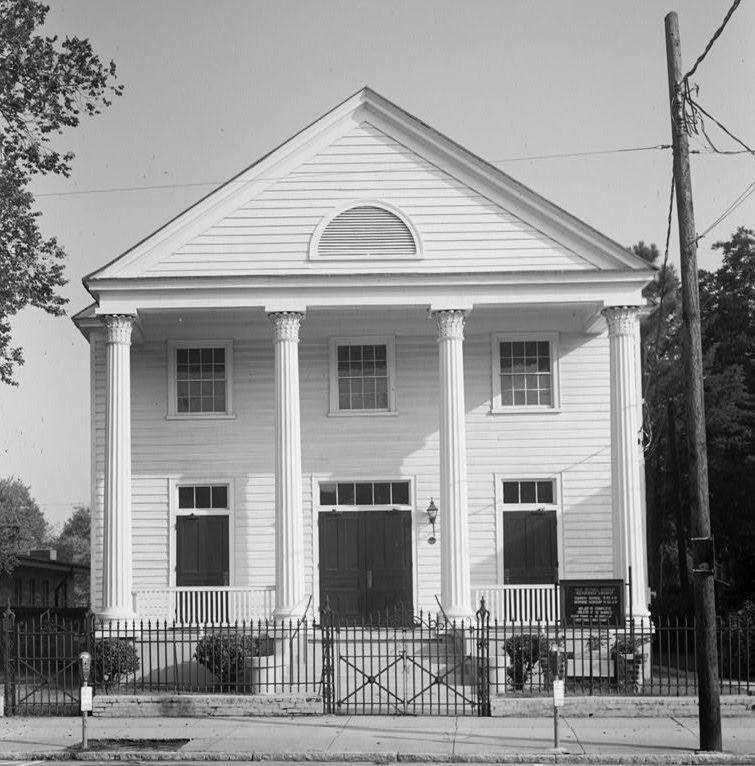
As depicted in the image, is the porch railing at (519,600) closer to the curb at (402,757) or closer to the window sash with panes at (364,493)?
the window sash with panes at (364,493)

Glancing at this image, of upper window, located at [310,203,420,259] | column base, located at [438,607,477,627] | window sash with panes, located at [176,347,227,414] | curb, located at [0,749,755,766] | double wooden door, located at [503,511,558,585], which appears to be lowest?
curb, located at [0,749,755,766]

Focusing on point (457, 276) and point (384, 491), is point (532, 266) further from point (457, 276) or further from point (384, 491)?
point (384, 491)

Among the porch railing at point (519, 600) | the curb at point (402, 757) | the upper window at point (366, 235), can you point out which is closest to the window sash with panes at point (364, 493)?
the porch railing at point (519, 600)

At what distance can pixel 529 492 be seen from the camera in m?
29.5

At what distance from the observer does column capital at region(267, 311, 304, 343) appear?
26859 mm

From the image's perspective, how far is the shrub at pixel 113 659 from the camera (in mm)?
23156

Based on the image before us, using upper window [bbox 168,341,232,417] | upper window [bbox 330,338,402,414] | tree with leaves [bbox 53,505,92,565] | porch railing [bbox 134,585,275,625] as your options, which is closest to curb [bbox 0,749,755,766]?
porch railing [bbox 134,585,275,625]

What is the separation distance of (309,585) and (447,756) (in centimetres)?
1239

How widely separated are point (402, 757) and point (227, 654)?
22.7ft

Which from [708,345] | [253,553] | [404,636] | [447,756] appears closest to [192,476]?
[253,553]

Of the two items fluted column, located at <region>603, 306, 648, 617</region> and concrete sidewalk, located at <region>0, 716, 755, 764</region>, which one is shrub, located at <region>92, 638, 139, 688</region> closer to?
concrete sidewalk, located at <region>0, 716, 755, 764</region>

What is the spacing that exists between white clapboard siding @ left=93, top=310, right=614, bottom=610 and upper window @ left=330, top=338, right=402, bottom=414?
221 millimetres

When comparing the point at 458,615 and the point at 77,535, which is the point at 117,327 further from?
the point at 77,535

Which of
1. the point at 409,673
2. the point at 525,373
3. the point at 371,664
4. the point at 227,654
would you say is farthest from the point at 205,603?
the point at 525,373
